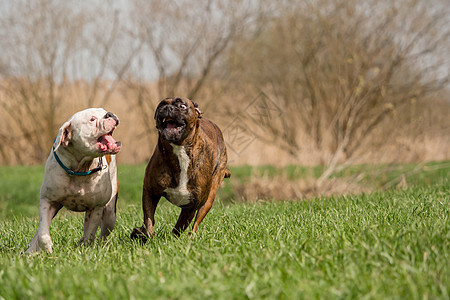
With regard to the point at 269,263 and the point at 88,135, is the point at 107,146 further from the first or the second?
the point at 269,263

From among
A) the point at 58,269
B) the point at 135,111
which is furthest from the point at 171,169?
the point at 135,111

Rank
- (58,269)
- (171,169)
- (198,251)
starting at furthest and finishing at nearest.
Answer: (171,169)
(198,251)
(58,269)

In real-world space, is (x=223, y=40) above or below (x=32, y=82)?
above

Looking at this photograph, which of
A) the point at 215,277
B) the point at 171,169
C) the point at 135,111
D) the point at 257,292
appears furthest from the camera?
the point at 135,111

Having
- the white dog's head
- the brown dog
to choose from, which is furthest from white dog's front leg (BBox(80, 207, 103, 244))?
the white dog's head

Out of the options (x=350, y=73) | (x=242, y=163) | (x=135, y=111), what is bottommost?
(x=242, y=163)

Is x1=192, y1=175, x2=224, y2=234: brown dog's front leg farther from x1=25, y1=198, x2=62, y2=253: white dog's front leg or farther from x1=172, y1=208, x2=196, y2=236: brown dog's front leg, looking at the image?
x1=25, y1=198, x2=62, y2=253: white dog's front leg

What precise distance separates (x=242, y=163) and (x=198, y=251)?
11.1 m

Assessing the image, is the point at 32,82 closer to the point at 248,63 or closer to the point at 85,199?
the point at 248,63

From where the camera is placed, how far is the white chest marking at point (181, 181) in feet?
13.4

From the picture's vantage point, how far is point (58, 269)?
3.19m

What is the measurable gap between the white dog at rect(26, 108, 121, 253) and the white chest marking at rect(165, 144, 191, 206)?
0.54 meters

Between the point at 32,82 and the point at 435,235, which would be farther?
the point at 32,82

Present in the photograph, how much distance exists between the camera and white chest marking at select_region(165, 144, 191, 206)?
409 centimetres
